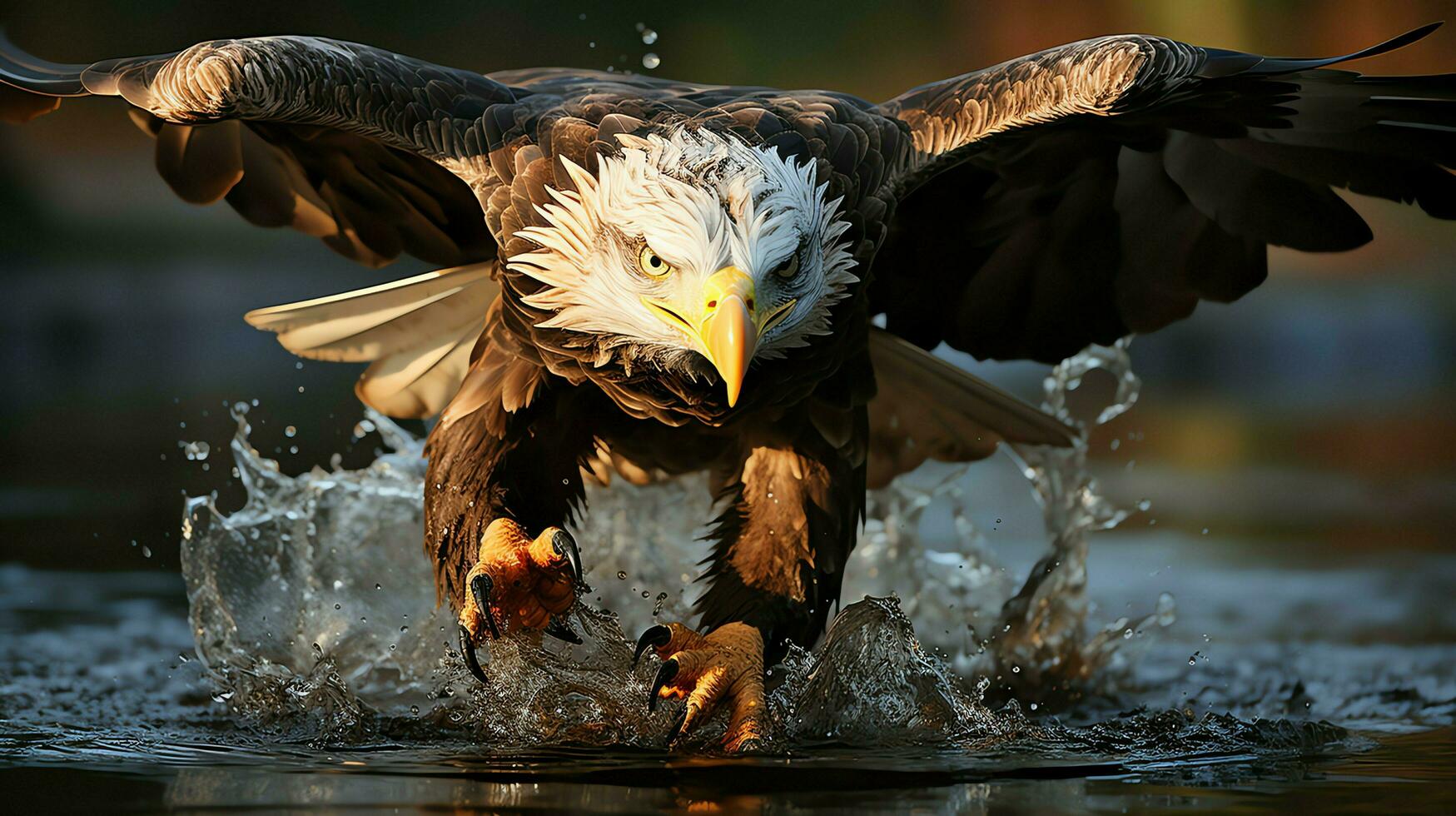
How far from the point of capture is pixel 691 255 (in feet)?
9.87

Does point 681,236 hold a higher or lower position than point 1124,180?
lower

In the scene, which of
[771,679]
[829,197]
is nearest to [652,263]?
[829,197]

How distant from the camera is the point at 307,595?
15.6 feet

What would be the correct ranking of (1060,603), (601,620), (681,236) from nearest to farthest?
1. (681,236)
2. (601,620)
3. (1060,603)

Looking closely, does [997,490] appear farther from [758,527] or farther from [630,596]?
[758,527]

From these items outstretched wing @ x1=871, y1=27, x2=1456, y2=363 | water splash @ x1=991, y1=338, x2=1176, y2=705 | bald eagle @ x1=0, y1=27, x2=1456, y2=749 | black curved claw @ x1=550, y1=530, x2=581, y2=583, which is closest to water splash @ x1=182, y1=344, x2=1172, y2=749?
water splash @ x1=991, y1=338, x2=1176, y2=705

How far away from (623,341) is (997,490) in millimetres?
4847

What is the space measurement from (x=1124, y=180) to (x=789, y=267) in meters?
1.59

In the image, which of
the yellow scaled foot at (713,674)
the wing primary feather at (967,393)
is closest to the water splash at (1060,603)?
the wing primary feather at (967,393)

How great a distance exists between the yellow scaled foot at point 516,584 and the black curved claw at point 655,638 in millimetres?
200

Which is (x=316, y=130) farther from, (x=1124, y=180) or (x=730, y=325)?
(x=1124, y=180)

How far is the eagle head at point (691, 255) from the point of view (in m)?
3.00

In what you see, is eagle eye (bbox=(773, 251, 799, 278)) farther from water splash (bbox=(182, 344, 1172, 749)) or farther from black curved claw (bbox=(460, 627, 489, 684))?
black curved claw (bbox=(460, 627, 489, 684))

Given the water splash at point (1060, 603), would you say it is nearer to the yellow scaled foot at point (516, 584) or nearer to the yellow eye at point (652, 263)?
the yellow scaled foot at point (516, 584)
